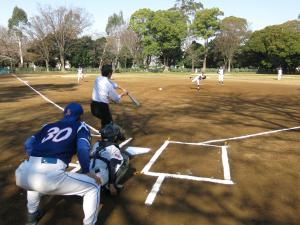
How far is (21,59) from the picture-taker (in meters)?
80.3

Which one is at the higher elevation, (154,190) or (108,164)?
(108,164)

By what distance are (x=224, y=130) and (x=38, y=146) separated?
311 inches

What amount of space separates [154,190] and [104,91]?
8.82ft

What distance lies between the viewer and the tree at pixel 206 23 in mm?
78000

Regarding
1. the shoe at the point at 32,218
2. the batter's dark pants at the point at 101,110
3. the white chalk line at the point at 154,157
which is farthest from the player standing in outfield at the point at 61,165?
the batter's dark pants at the point at 101,110

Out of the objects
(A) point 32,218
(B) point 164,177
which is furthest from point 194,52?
(A) point 32,218

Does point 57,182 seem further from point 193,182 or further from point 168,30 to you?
point 168,30

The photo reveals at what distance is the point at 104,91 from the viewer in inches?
290

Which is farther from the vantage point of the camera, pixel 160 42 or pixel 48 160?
pixel 160 42

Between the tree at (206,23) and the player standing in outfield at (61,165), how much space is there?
7831cm

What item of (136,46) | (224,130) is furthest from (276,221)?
(136,46)

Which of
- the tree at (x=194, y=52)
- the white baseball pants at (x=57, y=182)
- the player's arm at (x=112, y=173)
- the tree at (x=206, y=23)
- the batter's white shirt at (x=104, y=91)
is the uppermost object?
the tree at (x=206, y=23)

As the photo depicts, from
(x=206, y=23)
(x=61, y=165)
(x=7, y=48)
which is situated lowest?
(x=61, y=165)

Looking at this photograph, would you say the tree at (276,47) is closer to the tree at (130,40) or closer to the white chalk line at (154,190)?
the tree at (130,40)
